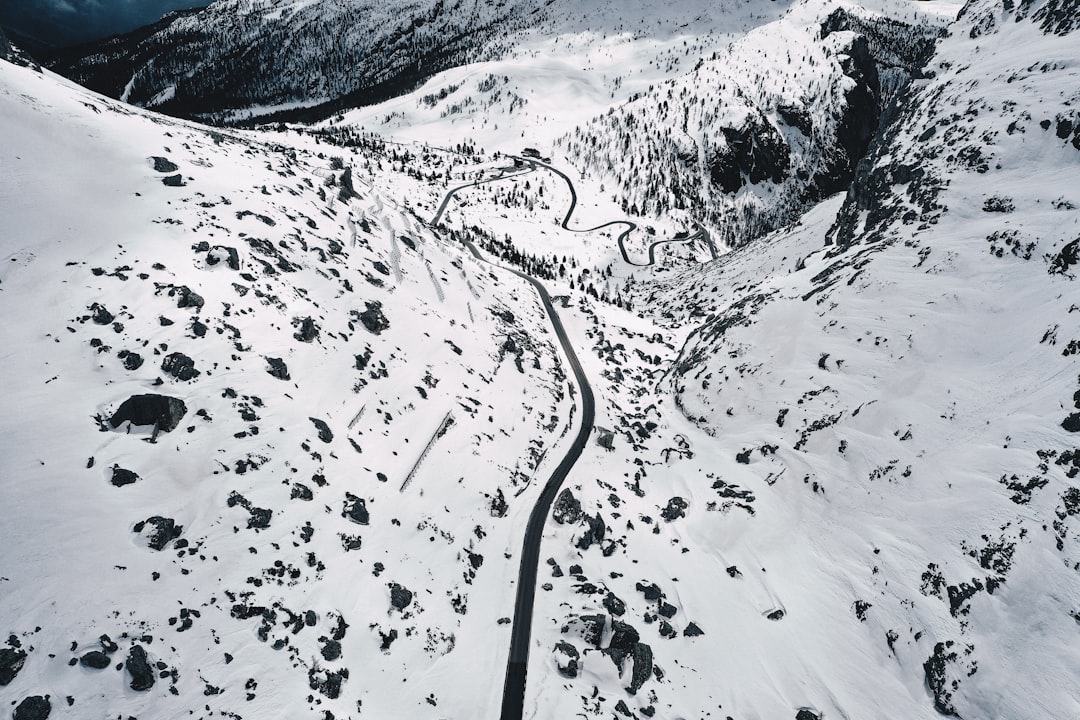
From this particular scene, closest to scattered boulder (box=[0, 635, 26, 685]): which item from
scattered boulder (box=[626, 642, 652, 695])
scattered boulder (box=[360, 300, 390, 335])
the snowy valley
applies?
the snowy valley

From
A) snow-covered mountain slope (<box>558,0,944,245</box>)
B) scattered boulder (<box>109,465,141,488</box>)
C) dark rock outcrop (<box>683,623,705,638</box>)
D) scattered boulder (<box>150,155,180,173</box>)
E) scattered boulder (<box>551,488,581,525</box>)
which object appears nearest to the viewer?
scattered boulder (<box>109,465,141,488</box>)

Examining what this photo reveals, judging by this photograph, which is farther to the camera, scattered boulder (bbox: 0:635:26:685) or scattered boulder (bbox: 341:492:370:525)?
scattered boulder (bbox: 341:492:370:525)

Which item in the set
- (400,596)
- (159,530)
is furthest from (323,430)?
(400,596)

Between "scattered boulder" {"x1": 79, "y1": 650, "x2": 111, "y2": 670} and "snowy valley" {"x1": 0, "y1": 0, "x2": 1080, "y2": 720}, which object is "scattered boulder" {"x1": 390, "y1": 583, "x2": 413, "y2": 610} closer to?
"snowy valley" {"x1": 0, "y1": 0, "x2": 1080, "y2": 720}

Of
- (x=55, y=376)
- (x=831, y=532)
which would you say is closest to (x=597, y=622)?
(x=831, y=532)

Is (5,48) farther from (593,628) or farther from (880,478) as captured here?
(880,478)
